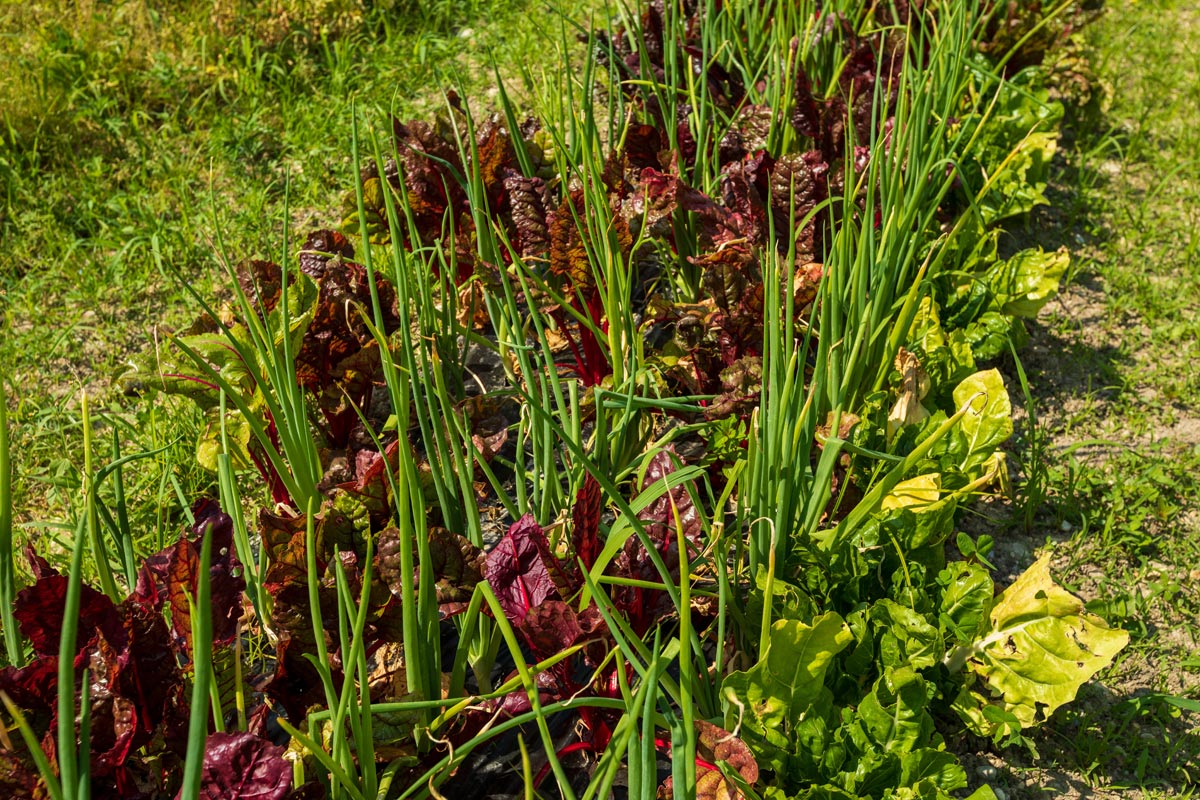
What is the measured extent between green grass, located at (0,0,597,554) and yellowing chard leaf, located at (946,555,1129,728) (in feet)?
5.22

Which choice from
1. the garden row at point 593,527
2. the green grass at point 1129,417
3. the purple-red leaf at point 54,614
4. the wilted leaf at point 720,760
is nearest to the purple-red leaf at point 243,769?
the garden row at point 593,527

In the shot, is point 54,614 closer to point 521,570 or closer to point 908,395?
point 521,570

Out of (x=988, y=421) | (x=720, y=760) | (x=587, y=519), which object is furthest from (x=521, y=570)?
(x=988, y=421)

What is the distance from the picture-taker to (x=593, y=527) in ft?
5.51

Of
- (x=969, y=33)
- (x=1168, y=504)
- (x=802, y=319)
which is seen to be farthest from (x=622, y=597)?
(x=969, y=33)

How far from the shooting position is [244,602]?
66.4 inches

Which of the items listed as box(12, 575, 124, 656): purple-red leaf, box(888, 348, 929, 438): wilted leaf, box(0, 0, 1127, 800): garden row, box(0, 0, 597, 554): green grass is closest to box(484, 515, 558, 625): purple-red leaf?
box(0, 0, 1127, 800): garden row

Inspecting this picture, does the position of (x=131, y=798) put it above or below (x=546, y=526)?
below

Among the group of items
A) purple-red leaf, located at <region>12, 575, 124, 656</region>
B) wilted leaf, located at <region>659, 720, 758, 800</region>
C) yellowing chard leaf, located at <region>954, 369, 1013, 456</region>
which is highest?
purple-red leaf, located at <region>12, 575, 124, 656</region>

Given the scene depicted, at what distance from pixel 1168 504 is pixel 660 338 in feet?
3.87

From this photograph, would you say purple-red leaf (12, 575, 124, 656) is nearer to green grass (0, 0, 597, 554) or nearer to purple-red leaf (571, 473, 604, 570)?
purple-red leaf (571, 473, 604, 570)

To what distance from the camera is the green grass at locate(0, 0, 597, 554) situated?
2.61m

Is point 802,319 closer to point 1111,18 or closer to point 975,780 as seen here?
point 975,780

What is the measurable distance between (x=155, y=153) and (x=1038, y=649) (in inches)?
115
